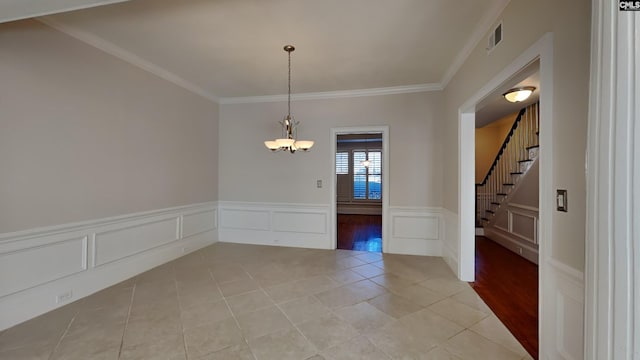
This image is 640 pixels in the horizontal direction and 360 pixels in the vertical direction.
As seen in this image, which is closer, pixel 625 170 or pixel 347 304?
pixel 625 170

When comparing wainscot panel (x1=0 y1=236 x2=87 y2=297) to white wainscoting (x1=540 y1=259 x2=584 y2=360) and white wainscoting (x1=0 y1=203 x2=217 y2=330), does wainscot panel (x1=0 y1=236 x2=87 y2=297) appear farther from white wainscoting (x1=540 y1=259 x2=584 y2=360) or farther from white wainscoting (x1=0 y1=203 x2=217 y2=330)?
white wainscoting (x1=540 y1=259 x2=584 y2=360)

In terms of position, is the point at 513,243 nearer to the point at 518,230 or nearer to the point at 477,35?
the point at 518,230

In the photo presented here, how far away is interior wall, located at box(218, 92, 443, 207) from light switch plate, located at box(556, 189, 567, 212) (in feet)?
9.48

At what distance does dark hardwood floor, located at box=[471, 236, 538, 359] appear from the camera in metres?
2.39

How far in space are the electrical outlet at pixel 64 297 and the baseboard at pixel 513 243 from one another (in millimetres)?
6315

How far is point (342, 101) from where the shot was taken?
16.2 ft

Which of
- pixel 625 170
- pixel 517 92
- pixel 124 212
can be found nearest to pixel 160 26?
pixel 124 212

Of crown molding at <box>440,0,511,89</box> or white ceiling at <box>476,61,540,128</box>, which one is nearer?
white ceiling at <box>476,61,540,128</box>

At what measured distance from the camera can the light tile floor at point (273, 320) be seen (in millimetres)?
2075

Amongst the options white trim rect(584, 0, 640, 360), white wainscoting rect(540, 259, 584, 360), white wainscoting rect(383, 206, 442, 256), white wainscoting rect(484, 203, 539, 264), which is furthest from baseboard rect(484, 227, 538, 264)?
white trim rect(584, 0, 640, 360)

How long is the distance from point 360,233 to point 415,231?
213 cm

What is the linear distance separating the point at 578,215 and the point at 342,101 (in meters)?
3.99

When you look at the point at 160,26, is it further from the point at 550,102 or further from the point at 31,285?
the point at 550,102

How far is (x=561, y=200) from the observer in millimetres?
1597
